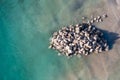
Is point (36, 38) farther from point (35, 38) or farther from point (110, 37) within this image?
point (110, 37)

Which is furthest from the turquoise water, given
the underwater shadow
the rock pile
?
the underwater shadow

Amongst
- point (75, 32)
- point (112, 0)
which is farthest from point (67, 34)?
point (112, 0)

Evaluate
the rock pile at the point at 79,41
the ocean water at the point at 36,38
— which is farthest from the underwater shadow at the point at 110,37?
the ocean water at the point at 36,38

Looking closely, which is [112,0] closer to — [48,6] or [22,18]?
[48,6]

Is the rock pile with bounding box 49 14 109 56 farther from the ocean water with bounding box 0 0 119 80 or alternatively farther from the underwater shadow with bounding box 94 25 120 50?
the ocean water with bounding box 0 0 119 80

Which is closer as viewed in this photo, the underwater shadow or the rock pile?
the rock pile

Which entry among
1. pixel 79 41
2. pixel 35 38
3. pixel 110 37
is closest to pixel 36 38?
pixel 35 38

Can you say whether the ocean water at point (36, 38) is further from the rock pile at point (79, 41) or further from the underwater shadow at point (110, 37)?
the underwater shadow at point (110, 37)
